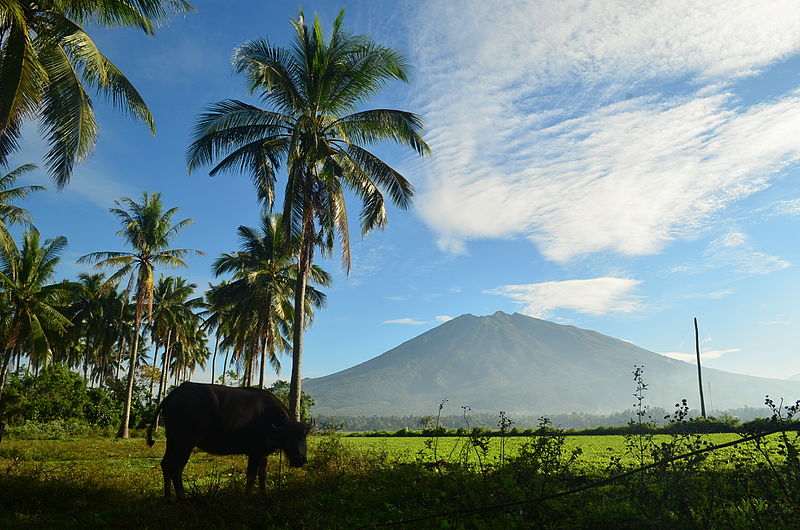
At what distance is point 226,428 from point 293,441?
1.11 metres

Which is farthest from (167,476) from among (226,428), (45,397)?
(45,397)

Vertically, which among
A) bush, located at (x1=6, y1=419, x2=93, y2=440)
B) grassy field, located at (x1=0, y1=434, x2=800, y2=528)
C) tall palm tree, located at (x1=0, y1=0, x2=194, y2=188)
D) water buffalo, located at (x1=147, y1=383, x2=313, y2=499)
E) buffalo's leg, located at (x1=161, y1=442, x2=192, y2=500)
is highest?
tall palm tree, located at (x1=0, y1=0, x2=194, y2=188)

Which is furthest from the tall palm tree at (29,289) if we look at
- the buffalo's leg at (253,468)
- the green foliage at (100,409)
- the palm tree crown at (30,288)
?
the buffalo's leg at (253,468)

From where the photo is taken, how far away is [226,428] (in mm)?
8750

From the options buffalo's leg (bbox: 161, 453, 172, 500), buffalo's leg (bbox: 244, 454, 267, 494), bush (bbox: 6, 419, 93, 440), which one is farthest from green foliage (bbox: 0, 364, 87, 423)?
buffalo's leg (bbox: 244, 454, 267, 494)

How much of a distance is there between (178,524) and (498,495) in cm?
422

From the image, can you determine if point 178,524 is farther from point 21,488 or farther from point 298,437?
point 21,488

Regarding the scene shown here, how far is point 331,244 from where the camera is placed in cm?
1966

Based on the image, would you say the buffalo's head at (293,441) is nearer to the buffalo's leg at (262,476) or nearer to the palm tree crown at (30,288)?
the buffalo's leg at (262,476)

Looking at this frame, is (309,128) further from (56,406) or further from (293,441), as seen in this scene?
(56,406)

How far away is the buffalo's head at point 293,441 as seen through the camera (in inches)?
351

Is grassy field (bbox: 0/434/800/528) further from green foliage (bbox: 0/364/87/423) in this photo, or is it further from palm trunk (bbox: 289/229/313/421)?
green foliage (bbox: 0/364/87/423)

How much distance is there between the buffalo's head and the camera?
29.2ft

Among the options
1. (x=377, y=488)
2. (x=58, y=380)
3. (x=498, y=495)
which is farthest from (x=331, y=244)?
(x=58, y=380)
